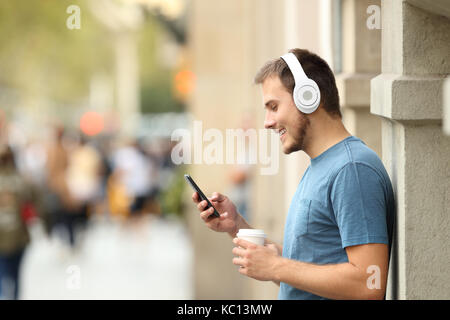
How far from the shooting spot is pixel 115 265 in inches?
542

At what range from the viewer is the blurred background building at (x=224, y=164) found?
2.70 m

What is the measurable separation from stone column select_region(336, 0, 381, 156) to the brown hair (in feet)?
3.96

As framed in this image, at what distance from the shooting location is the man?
97.9 inches

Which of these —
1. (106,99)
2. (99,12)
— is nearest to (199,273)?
(99,12)

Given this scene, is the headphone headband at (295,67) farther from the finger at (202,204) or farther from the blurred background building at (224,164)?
the finger at (202,204)

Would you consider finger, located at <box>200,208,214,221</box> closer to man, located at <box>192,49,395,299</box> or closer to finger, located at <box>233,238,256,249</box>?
man, located at <box>192,49,395,299</box>

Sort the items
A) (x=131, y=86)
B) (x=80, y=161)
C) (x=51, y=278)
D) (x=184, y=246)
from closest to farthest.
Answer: (x=51, y=278) → (x=80, y=161) → (x=184, y=246) → (x=131, y=86)

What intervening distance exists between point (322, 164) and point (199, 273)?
8.87 metres

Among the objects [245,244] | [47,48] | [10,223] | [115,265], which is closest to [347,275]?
[245,244]

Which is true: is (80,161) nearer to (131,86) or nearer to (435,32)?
(435,32)

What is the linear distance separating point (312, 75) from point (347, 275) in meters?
0.69

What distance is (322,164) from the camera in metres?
2.70

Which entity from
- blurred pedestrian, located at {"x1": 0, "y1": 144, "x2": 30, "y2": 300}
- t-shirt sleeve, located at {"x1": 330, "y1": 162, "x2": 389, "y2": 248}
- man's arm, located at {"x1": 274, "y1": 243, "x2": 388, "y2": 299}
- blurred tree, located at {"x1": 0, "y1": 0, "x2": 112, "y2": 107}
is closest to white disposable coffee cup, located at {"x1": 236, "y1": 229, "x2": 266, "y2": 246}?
man's arm, located at {"x1": 274, "y1": 243, "x2": 388, "y2": 299}

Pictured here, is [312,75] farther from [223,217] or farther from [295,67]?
[223,217]
